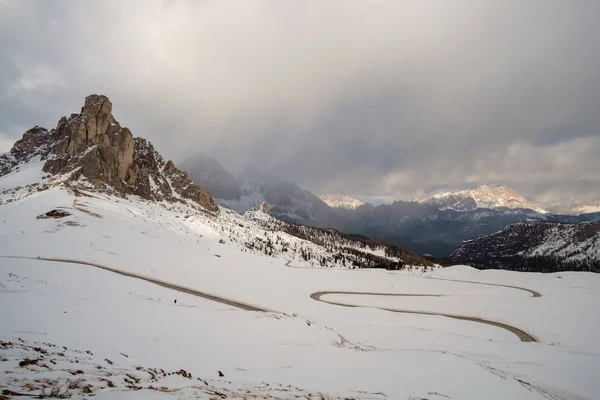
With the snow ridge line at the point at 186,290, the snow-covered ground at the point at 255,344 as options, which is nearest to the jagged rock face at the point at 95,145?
the snow-covered ground at the point at 255,344

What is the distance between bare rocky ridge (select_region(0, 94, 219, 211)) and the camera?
158 m

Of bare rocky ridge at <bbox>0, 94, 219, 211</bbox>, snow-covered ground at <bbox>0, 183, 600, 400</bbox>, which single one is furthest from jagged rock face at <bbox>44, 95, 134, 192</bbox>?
snow-covered ground at <bbox>0, 183, 600, 400</bbox>

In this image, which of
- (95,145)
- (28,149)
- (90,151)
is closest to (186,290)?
(90,151)

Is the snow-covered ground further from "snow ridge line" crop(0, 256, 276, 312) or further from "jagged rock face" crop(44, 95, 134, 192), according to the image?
"jagged rock face" crop(44, 95, 134, 192)

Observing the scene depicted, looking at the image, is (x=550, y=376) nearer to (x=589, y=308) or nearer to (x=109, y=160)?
(x=589, y=308)

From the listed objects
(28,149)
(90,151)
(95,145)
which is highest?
(28,149)

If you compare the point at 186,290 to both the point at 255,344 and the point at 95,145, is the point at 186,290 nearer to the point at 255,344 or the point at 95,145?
the point at 255,344

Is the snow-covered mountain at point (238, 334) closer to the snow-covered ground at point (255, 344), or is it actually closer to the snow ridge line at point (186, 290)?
the snow-covered ground at point (255, 344)

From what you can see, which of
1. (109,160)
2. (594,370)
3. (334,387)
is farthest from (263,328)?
(109,160)

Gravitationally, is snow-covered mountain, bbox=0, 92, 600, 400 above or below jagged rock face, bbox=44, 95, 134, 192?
below

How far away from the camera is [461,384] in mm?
14578

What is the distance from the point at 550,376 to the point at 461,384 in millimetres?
8066

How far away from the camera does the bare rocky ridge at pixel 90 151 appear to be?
158062mm

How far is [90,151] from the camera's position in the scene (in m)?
160
